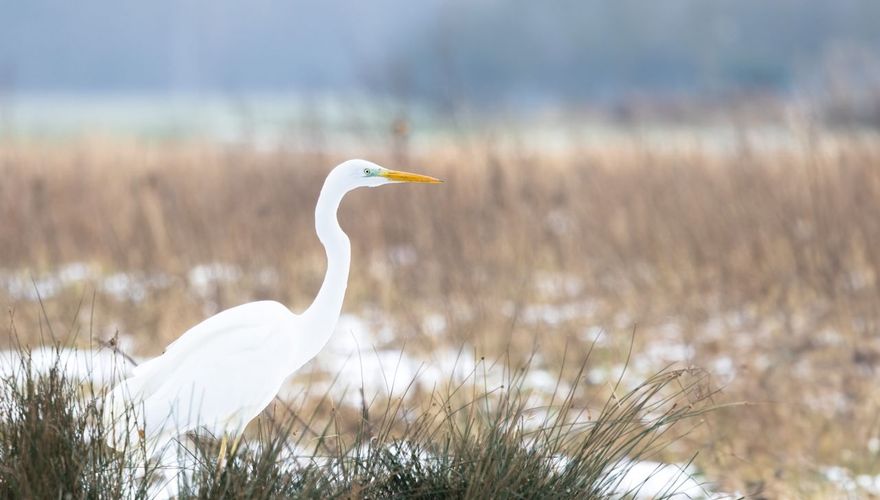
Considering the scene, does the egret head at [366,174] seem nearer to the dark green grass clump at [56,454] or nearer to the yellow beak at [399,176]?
the yellow beak at [399,176]

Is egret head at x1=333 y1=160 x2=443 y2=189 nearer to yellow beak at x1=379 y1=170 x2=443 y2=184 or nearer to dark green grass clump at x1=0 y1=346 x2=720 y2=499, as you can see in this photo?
yellow beak at x1=379 y1=170 x2=443 y2=184

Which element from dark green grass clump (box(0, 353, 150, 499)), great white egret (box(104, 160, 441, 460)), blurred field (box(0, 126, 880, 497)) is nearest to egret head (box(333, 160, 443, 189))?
great white egret (box(104, 160, 441, 460))

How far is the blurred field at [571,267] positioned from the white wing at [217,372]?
6.61ft

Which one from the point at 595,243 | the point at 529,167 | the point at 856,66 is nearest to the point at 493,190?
the point at 595,243

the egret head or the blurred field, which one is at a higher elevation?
the blurred field

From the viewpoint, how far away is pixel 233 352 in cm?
233

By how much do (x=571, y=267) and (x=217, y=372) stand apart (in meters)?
5.63

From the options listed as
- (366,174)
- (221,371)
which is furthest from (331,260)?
(221,371)

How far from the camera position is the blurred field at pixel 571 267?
16.7 ft

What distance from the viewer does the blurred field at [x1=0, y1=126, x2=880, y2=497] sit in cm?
509

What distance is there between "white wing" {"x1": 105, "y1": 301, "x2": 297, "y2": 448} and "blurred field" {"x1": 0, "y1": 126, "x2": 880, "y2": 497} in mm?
2014

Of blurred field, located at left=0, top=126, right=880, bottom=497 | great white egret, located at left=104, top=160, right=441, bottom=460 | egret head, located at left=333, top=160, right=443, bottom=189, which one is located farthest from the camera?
blurred field, located at left=0, top=126, right=880, bottom=497

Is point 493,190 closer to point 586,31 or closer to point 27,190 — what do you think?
point 27,190

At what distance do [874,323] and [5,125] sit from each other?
18.9ft
